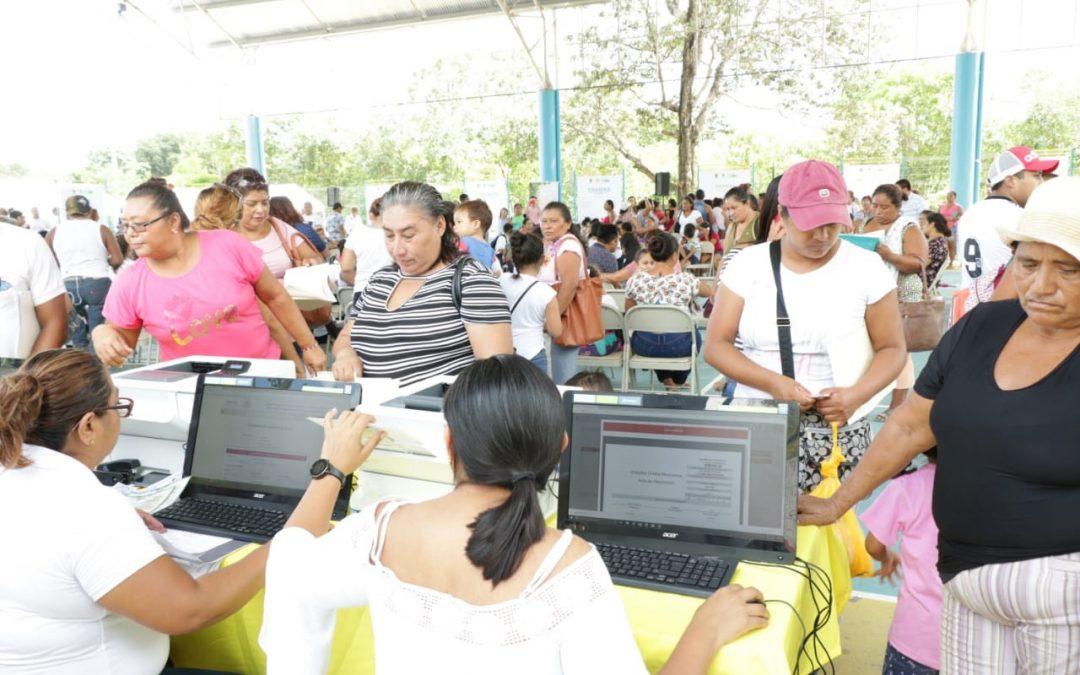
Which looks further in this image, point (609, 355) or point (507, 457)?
point (609, 355)

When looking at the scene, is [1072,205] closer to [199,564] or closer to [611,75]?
[199,564]

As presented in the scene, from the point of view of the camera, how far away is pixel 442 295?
2299 mm

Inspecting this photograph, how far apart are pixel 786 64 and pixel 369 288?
15.0m

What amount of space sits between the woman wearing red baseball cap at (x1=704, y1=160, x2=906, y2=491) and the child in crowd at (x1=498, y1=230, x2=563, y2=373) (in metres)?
1.88

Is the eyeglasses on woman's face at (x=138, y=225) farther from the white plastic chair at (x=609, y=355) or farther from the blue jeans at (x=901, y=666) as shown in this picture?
the white plastic chair at (x=609, y=355)

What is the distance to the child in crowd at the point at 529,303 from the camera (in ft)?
13.2

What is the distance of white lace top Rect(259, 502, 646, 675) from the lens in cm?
99

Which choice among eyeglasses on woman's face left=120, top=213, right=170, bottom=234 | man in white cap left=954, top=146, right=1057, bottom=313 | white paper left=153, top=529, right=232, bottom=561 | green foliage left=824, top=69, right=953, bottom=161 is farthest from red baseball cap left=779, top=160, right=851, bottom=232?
green foliage left=824, top=69, right=953, bottom=161

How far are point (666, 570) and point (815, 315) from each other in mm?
891

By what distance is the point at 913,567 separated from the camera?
1625 millimetres

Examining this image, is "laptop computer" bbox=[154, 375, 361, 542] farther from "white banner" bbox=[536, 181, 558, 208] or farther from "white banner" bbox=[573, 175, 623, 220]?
"white banner" bbox=[573, 175, 623, 220]

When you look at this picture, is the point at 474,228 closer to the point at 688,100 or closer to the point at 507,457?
the point at 507,457

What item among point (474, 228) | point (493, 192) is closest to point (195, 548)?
point (474, 228)

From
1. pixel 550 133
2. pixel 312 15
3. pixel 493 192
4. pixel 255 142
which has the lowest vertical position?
pixel 493 192
